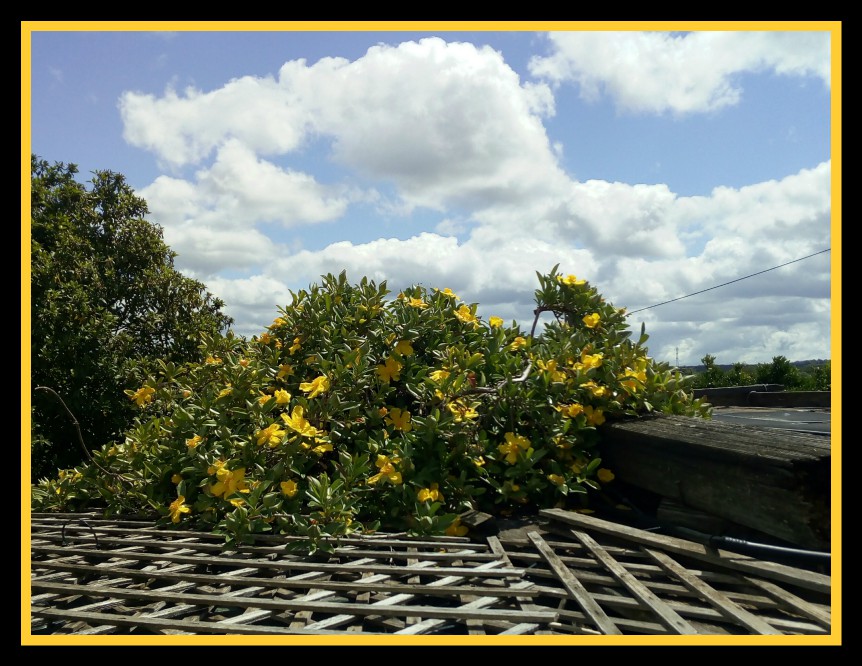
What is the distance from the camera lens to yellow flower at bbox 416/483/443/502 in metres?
3.07

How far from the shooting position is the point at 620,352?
3.75 metres

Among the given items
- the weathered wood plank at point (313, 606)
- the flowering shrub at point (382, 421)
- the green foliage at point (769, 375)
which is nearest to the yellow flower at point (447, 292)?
the flowering shrub at point (382, 421)

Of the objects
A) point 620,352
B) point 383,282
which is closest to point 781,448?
point 620,352

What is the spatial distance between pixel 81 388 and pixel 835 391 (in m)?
7.03

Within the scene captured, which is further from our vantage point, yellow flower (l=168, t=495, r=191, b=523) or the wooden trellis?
yellow flower (l=168, t=495, r=191, b=523)

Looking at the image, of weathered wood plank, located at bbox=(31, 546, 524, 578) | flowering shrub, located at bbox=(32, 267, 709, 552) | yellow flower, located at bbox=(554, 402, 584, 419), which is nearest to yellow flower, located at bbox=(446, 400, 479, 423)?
flowering shrub, located at bbox=(32, 267, 709, 552)

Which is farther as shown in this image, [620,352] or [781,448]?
[620,352]

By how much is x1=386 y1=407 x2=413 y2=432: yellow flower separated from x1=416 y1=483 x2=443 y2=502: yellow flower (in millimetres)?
491

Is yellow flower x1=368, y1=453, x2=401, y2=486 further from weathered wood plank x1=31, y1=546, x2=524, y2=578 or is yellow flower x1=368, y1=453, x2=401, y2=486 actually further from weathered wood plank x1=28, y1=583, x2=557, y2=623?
weathered wood plank x1=28, y1=583, x2=557, y2=623

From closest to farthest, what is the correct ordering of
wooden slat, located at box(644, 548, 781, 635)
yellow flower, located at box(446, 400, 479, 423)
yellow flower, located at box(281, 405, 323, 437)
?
wooden slat, located at box(644, 548, 781, 635), yellow flower, located at box(281, 405, 323, 437), yellow flower, located at box(446, 400, 479, 423)

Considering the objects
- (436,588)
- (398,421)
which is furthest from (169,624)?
(398,421)

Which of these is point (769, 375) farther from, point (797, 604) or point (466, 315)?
point (797, 604)

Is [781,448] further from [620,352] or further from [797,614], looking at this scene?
[620,352]

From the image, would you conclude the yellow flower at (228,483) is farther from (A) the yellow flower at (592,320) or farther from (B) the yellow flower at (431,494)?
(A) the yellow flower at (592,320)
